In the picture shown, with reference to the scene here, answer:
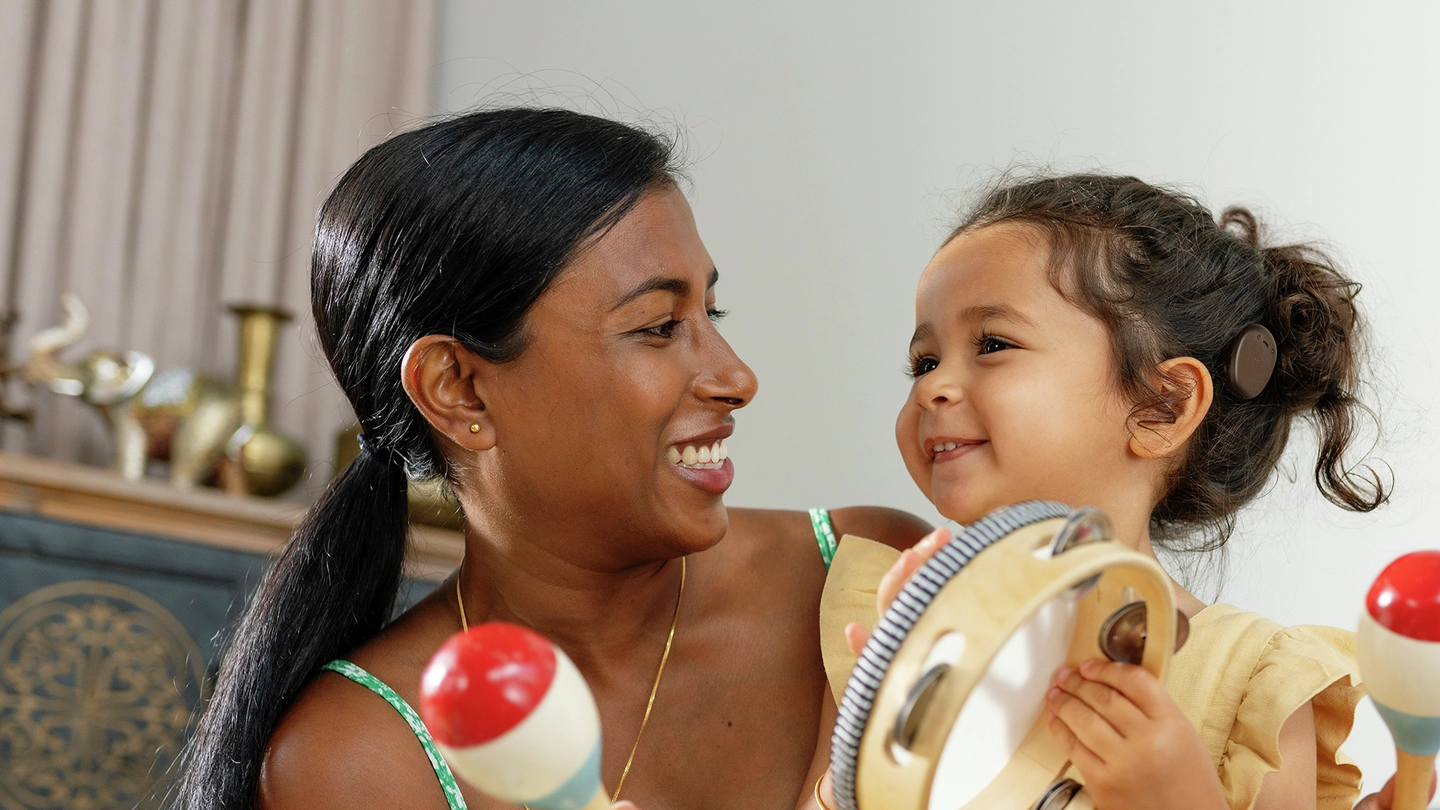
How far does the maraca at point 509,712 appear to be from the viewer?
49 cm

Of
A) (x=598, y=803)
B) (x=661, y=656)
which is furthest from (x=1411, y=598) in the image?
(x=661, y=656)

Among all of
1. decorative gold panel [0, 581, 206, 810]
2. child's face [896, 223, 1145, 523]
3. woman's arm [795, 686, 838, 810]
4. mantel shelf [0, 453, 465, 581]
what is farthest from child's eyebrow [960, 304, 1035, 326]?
decorative gold panel [0, 581, 206, 810]

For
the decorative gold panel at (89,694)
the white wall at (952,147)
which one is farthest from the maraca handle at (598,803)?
the decorative gold panel at (89,694)

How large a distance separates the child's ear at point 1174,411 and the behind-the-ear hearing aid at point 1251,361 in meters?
A: 0.02

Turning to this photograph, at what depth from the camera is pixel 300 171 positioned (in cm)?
286

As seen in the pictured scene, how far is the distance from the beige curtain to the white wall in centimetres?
27

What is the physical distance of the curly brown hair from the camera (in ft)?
3.76

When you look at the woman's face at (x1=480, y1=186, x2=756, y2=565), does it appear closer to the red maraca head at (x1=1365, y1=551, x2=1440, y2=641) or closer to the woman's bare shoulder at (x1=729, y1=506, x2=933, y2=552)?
the woman's bare shoulder at (x1=729, y1=506, x2=933, y2=552)

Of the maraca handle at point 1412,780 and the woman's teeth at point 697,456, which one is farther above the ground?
the maraca handle at point 1412,780

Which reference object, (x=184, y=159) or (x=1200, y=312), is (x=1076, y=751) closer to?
(x=1200, y=312)

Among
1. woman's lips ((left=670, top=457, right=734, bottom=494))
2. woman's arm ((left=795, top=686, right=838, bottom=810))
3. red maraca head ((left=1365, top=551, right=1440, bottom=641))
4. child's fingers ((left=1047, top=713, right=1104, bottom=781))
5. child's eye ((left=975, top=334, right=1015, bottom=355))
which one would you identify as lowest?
woman's arm ((left=795, top=686, right=838, bottom=810))

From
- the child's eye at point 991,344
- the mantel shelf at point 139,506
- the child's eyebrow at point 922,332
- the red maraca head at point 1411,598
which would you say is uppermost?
the red maraca head at point 1411,598

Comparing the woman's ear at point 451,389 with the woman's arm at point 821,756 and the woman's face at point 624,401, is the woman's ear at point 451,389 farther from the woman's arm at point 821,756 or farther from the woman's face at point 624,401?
the woman's arm at point 821,756

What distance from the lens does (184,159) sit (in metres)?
2.71
